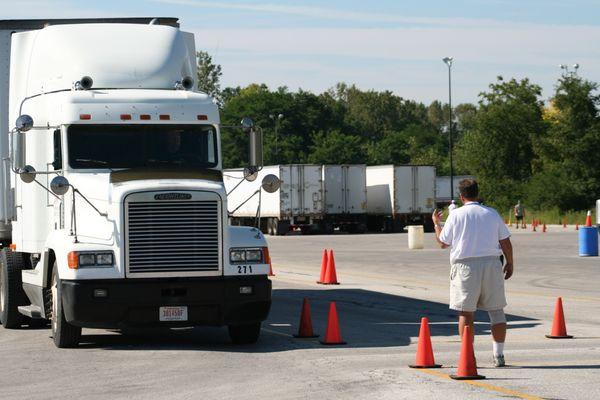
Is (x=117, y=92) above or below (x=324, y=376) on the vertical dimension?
above

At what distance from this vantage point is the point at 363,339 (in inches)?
677

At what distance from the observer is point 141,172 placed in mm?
16594

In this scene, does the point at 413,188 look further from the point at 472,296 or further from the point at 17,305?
the point at 472,296

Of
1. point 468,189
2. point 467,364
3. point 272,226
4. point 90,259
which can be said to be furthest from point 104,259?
point 272,226

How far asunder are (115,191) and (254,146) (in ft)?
Result: 6.93

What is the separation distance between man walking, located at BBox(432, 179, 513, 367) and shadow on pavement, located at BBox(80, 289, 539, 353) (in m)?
2.79

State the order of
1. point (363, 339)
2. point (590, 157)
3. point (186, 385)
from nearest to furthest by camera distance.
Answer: point (186, 385) → point (363, 339) → point (590, 157)

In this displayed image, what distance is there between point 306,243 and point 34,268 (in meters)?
38.8

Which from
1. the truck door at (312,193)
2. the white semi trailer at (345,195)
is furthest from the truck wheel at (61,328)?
the white semi trailer at (345,195)

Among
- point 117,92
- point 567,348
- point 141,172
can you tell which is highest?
point 117,92

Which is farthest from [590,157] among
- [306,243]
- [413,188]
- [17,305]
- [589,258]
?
[17,305]

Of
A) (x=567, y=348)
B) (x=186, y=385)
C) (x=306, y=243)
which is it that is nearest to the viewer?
(x=186, y=385)

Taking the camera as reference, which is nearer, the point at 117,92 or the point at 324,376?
the point at 324,376

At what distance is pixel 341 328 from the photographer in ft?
61.8
